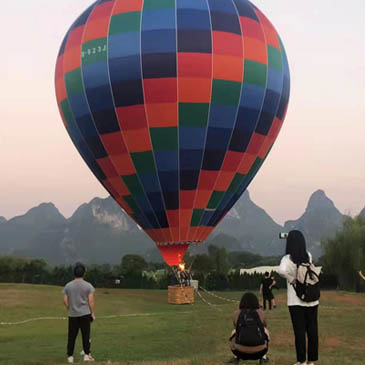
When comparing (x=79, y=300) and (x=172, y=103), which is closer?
(x=79, y=300)

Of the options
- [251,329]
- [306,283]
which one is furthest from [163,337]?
[306,283]

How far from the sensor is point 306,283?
25.0ft

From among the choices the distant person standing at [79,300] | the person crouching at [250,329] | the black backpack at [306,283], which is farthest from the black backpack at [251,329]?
the distant person standing at [79,300]

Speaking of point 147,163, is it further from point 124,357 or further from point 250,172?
Answer: point 124,357

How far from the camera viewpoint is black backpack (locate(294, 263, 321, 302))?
7.61m

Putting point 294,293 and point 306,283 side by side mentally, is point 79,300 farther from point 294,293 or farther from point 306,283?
point 306,283

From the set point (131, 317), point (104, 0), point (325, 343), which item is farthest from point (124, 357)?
point (104, 0)

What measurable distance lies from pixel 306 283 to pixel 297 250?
0.47 m

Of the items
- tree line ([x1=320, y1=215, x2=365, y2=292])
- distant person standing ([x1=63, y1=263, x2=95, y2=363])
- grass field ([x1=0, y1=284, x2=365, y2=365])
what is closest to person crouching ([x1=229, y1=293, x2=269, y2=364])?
grass field ([x1=0, y1=284, x2=365, y2=365])

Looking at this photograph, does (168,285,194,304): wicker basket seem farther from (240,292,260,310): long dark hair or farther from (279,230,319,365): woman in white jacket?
(240,292,260,310): long dark hair

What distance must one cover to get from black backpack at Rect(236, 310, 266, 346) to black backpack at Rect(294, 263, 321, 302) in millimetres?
684

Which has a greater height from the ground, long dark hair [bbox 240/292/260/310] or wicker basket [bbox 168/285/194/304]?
long dark hair [bbox 240/292/260/310]

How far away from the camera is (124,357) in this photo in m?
13.0

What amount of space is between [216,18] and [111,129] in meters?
6.47
